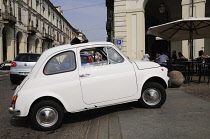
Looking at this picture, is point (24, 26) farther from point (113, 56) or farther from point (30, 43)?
point (113, 56)

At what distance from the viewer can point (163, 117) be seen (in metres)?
4.43

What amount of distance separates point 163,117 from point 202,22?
662 centimetres

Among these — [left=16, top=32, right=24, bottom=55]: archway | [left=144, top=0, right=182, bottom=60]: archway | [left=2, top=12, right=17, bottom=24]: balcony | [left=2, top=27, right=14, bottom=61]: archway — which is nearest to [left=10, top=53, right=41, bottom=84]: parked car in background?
[left=144, top=0, right=182, bottom=60]: archway

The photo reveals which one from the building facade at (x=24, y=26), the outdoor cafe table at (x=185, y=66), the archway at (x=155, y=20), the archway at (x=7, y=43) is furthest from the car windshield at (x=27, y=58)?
the archway at (x=7, y=43)

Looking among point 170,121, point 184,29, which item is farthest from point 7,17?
point 170,121

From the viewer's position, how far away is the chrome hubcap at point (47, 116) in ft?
13.5

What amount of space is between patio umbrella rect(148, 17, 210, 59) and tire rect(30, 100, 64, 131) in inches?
273

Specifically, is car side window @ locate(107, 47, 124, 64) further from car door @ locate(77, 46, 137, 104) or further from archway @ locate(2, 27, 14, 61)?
archway @ locate(2, 27, 14, 61)

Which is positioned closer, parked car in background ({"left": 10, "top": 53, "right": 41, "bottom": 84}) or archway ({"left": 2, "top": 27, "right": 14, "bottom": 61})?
parked car in background ({"left": 10, "top": 53, "right": 41, "bottom": 84})

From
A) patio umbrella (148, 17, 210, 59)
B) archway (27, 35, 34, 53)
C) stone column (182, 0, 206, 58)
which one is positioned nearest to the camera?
patio umbrella (148, 17, 210, 59)

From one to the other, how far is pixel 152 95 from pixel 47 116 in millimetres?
2475

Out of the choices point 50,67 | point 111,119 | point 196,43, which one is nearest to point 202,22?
point 196,43

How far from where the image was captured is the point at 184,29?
10156 mm

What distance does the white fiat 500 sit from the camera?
4.12 metres
